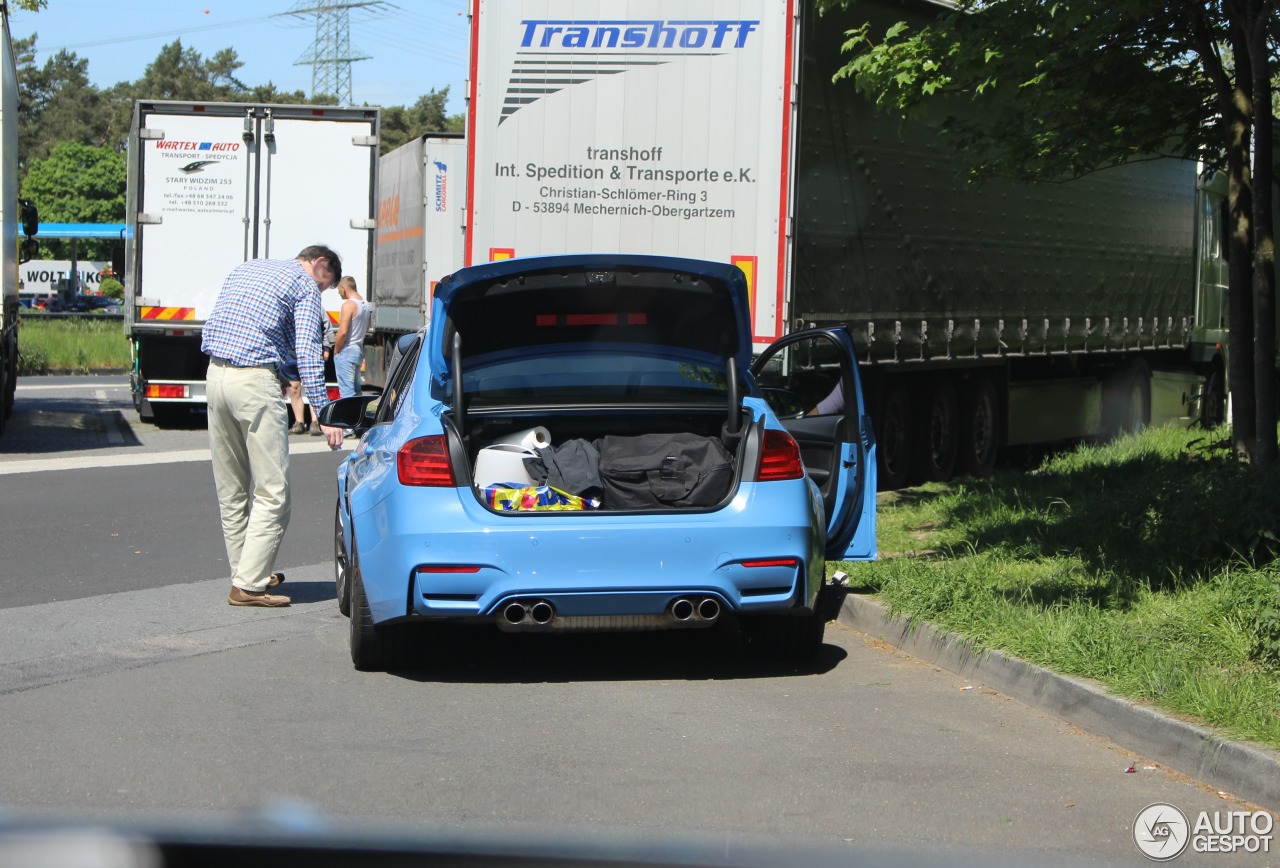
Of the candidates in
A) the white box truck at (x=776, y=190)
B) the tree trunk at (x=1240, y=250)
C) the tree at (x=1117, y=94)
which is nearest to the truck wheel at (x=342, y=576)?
the white box truck at (x=776, y=190)

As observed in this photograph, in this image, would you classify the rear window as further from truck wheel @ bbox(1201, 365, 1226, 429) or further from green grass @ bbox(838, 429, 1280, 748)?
truck wheel @ bbox(1201, 365, 1226, 429)

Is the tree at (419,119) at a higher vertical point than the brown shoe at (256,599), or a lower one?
higher

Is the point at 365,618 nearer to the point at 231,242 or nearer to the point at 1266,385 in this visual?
the point at 1266,385

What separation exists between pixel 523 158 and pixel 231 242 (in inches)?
335

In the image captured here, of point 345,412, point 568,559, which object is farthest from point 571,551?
point 345,412

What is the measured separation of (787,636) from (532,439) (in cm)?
139

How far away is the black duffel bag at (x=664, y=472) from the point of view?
A: 6.39 m

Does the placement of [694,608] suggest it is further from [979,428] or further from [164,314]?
[164,314]

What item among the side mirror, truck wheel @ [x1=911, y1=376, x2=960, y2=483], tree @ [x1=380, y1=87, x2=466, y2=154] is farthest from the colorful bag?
tree @ [x1=380, y1=87, x2=466, y2=154]

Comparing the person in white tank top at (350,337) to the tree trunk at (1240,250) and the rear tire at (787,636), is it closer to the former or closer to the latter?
the tree trunk at (1240,250)

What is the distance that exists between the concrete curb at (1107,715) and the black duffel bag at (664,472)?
1.25m

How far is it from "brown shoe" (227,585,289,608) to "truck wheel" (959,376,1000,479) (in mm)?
8505

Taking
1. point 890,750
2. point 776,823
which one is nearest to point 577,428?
point 890,750

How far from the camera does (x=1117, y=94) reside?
33.7 feet
